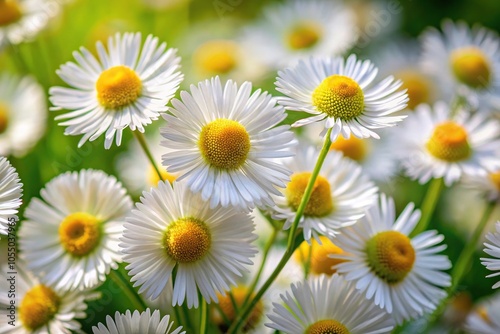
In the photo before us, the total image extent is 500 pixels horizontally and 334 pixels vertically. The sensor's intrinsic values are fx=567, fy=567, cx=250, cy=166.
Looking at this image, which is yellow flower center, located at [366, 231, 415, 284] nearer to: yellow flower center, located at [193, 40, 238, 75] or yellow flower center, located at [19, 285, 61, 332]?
yellow flower center, located at [19, 285, 61, 332]

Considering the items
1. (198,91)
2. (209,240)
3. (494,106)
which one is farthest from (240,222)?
(494,106)

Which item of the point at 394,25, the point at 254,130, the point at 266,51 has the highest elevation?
the point at 394,25

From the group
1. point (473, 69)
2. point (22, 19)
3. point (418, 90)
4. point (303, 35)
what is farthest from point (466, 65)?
point (22, 19)

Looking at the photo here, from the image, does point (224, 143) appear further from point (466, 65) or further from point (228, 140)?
point (466, 65)

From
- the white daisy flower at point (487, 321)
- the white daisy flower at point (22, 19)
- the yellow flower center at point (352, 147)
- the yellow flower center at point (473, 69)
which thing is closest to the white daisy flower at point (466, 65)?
the yellow flower center at point (473, 69)

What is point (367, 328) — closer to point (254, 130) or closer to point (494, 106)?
point (254, 130)

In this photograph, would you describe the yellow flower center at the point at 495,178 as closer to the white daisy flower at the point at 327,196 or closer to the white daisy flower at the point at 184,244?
the white daisy flower at the point at 327,196
